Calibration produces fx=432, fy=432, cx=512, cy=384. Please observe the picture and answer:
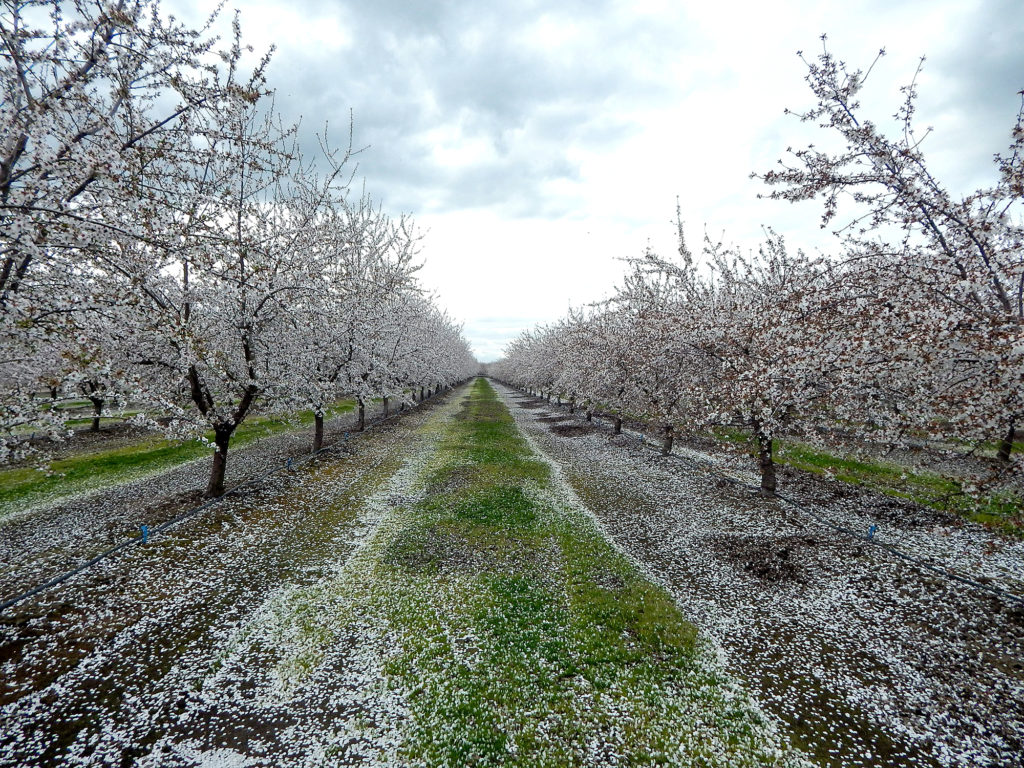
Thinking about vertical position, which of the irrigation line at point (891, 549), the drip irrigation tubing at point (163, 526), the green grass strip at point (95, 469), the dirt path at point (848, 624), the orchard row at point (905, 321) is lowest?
the dirt path at point (848, 624)

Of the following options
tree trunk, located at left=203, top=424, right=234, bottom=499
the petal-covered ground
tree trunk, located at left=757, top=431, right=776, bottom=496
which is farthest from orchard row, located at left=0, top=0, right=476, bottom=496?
→ tree trunk, located at left=757, top=431, right=776, bottom=496

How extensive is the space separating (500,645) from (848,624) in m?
7.35

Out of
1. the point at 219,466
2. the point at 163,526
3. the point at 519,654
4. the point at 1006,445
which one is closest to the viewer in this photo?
the point at 519,654

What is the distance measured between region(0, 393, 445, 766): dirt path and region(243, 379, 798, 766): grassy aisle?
0.82 m

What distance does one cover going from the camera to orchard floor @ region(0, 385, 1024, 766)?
6.25 m

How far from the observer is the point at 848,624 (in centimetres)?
911

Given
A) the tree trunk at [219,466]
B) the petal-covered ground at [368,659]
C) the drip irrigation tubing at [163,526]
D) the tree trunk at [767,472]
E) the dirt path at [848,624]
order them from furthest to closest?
the tree trunk at [767,472] → the tree trunk at [219,466] → the drip irrigation tubing at [163,526] → the dirt path at [848,624] → the petal-covered ground at [368,659]

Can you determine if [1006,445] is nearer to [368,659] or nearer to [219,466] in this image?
[368,659]

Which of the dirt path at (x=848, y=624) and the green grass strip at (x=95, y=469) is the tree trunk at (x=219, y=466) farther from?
the dirt path at (x=848, y=624)

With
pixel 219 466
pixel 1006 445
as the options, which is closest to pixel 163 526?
pixel 219 466

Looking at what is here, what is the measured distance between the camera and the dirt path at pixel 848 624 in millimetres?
6465

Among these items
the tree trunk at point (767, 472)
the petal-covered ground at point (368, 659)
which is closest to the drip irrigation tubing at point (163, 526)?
the petal-covered ground at point (368, 659)

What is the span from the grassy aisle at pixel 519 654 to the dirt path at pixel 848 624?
987mm

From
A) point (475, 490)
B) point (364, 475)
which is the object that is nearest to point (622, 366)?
point (475, 490)
